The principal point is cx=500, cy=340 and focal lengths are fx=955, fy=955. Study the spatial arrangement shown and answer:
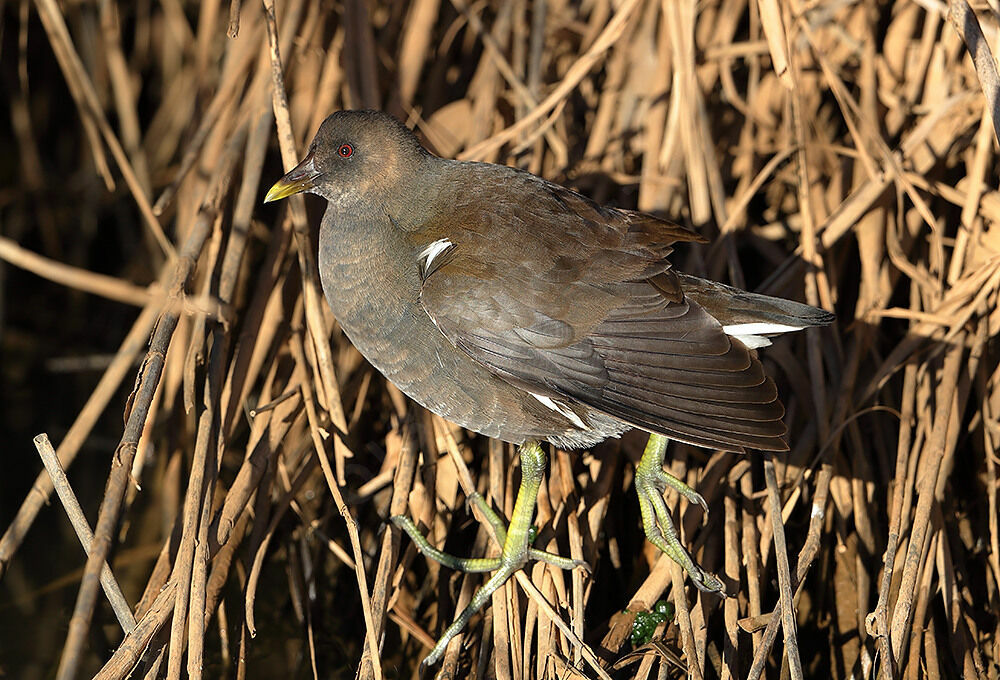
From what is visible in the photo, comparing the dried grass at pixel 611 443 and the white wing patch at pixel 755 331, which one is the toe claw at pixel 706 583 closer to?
the dried grass at pixel 611 443

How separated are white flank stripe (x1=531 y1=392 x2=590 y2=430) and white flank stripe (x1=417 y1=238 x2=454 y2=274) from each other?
1.16 ft

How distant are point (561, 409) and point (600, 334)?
0.18m

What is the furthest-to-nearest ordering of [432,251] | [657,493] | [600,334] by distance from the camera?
[657,493], [432,251], [600,334]

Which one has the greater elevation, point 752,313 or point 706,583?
point 752,313

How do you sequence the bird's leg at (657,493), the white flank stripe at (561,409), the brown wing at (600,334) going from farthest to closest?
the bird's leg at (657,493)
the white flank stripe at (561,409)
the brown wing at (600,334)

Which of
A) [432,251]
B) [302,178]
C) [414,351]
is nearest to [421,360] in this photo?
[414,351]

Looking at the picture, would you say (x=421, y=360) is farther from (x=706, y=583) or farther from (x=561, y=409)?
(x=706, y=583)

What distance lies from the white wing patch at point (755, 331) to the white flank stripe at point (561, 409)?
0.36m

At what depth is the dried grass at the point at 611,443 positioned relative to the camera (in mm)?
2035

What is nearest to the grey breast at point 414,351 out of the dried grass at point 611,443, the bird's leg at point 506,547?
the bird's leg at point 506,547

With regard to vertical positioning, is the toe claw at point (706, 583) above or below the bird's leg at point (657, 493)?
below

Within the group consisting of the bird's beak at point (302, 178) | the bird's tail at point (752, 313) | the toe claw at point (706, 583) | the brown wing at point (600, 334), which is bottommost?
the toe claw at point (706, 583)

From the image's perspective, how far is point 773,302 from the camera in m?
2.01

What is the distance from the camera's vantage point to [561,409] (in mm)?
1979
